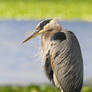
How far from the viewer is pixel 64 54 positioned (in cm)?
178

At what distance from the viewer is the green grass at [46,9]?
5.50m

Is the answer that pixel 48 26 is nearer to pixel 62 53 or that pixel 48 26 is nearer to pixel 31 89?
pixel 62 53

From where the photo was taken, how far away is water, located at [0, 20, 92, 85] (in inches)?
137

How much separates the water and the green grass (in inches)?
55.0

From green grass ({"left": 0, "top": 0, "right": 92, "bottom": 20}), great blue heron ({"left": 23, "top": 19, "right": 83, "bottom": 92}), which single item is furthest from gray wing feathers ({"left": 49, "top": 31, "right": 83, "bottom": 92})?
green grass ({"left": 0, "top": 0, "right": 92, "bottom": 20})

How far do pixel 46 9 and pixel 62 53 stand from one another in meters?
4.27

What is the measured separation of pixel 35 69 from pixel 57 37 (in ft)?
5.54

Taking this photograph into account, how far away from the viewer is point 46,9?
603 cm

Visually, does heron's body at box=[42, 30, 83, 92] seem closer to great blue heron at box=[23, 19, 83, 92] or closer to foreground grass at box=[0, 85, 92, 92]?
great blue heron at box=[23, 19, 83, 92]

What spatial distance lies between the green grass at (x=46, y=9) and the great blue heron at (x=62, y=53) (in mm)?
3327

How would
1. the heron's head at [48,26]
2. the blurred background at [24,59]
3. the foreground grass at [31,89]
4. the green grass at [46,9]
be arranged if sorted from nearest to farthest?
the heron's head at [48,26] → the foreground grass at [31,89] → the blurred background at [24,59] → the green grass at [46,9]

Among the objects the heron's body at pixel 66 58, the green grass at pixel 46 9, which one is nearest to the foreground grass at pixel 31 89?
the heron's body at pixel 66 58

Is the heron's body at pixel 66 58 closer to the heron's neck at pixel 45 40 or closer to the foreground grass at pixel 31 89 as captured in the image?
the heron's neck at pixel 45 40

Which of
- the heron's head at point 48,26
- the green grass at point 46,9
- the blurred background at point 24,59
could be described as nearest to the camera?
the heron's head at point 48,26
